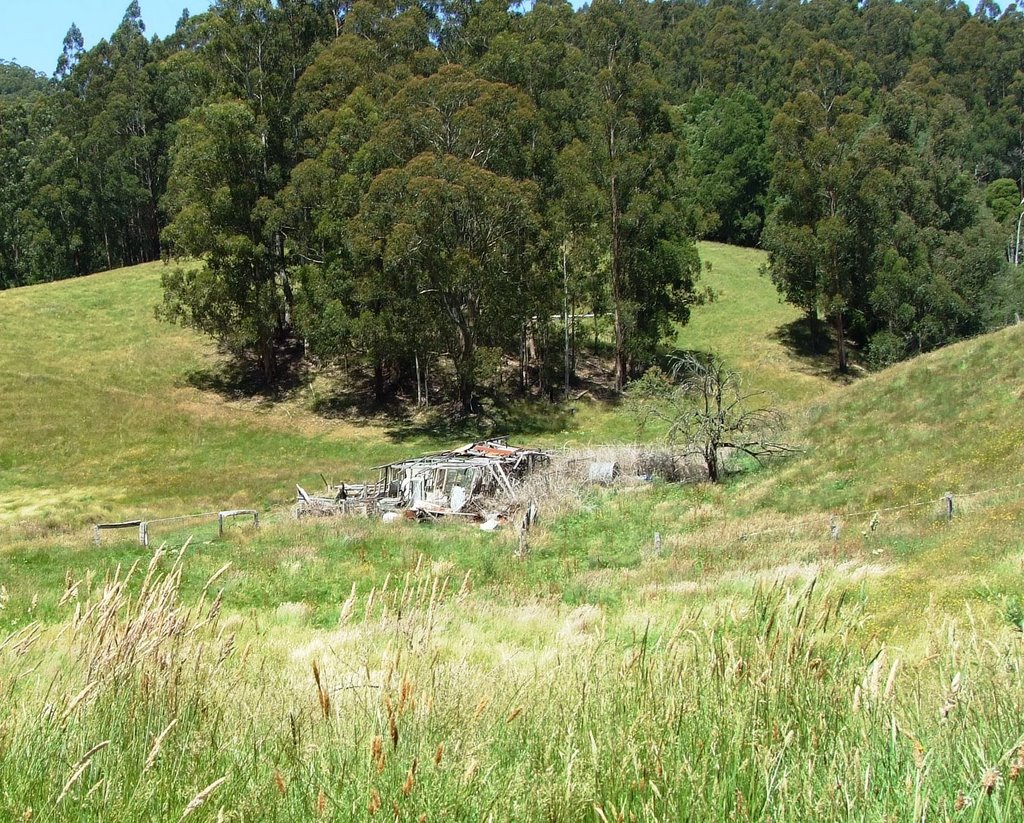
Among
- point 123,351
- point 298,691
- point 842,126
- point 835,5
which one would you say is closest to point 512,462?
point 298,691

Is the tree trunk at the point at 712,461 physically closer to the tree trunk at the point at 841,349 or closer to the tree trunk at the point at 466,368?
the tree trunk at the point at 466,368

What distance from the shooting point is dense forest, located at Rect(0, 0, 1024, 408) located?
111 feet

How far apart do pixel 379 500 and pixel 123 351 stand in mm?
23373

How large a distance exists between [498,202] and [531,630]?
25880mm

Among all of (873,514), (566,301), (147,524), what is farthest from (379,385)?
(873,514)

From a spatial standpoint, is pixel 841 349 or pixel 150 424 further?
pixel 841 349

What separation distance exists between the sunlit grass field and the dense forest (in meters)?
5.63

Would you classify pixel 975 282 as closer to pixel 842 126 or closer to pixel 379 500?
pixel 842 126

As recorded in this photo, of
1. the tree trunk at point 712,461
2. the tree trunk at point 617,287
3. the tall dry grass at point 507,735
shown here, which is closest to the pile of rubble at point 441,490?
the tree trunk at point 712,461

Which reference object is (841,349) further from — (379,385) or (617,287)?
(379,385)

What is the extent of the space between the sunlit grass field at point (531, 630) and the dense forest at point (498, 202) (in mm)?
5635

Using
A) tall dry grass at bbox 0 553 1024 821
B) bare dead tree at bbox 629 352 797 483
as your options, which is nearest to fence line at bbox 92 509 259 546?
bare dead tree at bbox 629 352 797 483

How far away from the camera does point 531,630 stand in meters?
8.62

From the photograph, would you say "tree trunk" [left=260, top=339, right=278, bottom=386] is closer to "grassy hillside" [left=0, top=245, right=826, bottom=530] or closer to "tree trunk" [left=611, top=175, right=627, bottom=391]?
"grassy hillside" [left=0, top=245, right=826, bottom=530]
